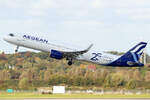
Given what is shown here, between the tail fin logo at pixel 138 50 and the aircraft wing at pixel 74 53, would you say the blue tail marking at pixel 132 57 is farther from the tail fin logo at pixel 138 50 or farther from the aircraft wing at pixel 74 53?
the aircraft wing at pixel 74 53

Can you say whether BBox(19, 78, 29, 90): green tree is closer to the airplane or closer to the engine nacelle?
the airplane

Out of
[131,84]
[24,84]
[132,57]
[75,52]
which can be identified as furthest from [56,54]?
[24,84]

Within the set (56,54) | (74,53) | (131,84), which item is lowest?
(131,84)

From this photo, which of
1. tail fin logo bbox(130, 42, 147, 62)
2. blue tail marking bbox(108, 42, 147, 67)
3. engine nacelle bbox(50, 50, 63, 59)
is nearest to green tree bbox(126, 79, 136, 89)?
tail fin logo bbox(130, 42, 147, 62)

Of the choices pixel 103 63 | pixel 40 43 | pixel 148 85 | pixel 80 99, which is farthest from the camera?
pixel 148 85

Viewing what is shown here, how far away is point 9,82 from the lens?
18525cm

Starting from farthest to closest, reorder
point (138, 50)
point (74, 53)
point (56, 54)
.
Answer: point (138, 50) < point (74, 53) < point (56, 54)

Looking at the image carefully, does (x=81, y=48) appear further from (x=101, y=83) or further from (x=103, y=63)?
(x=101, y=83)

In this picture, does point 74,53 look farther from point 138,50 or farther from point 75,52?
point 138,50

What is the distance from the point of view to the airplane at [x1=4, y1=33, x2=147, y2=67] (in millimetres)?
120000

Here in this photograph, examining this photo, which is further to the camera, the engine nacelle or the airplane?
the engine nacelle

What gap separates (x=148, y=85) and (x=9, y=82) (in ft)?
151

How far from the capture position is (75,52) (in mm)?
123438

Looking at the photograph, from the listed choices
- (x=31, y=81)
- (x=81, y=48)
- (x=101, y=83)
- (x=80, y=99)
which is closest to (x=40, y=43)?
(x=81, y=48)
